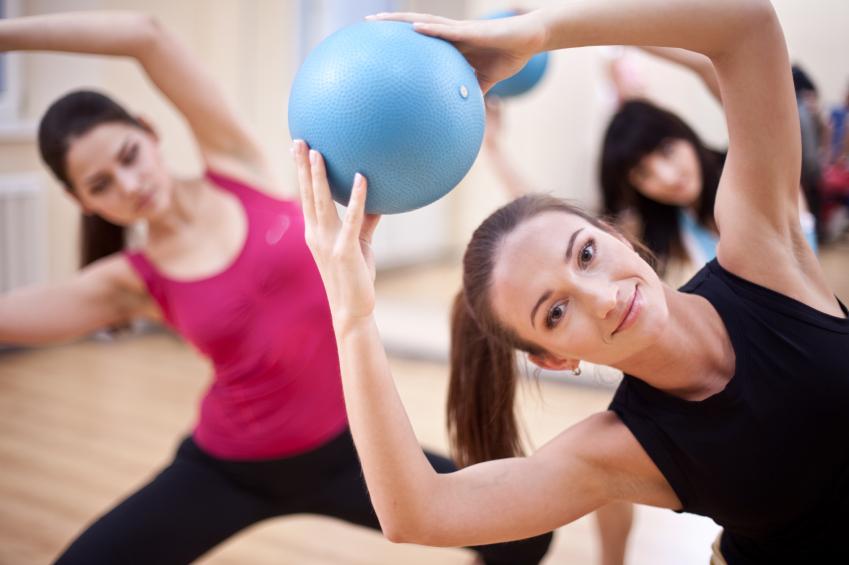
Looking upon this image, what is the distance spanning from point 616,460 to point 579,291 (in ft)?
0.91

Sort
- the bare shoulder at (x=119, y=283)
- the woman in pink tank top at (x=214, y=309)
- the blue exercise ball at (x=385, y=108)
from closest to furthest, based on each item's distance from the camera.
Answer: the blue exercise ball at (x=385, y=108)
the woman in pink tank top at (x=214, y=309)
the bare shoulder at (x=119, y=283)

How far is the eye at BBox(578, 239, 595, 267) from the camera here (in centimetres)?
120

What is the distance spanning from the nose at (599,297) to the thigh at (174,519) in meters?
1.05

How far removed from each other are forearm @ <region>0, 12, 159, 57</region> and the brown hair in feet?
2.76

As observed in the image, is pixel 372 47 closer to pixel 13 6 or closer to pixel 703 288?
pixel 703 288

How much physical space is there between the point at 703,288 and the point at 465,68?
577 millimetres

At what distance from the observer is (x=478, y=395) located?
4.91ft

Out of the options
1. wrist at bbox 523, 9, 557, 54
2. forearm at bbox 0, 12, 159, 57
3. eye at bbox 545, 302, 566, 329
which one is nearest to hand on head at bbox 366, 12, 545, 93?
wrist at bbox 523, 9, 557, 54

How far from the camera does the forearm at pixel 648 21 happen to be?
3.77ft

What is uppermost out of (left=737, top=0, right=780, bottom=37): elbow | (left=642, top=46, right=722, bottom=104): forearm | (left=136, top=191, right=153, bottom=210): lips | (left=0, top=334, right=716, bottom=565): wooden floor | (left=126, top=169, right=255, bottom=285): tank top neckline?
(left=737, top=0, right=780, bottom=37): elbow

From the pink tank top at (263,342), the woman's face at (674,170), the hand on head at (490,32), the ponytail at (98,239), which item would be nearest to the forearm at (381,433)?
the hand on head at (490,32)

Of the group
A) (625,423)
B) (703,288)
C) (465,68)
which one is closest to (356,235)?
(465,68)

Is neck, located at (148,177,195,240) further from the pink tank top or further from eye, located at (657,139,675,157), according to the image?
eye, located at (657,139,675,157)

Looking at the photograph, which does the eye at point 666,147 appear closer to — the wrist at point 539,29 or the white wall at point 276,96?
the white wall at point 276,96
